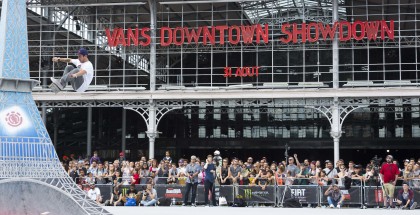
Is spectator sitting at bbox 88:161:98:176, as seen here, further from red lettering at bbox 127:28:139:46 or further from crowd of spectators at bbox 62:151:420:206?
red lettering at bbox 127:28:139:46

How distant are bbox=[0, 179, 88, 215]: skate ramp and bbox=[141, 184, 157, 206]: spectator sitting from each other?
9186 millimetres

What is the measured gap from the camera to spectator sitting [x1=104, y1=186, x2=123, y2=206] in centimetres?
2430

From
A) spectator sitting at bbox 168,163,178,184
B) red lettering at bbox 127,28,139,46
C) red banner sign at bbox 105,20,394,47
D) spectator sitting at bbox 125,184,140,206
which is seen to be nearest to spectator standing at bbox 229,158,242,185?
spectator sitting at bbox 168,163,178,184

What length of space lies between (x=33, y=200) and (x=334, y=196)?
36.2ft

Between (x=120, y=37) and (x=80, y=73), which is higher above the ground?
(x=120, y=37)

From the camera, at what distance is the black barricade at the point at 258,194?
23562 mm

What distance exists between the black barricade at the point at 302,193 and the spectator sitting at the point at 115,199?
5.15 meters

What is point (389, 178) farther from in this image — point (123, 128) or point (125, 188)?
point (123, 128)

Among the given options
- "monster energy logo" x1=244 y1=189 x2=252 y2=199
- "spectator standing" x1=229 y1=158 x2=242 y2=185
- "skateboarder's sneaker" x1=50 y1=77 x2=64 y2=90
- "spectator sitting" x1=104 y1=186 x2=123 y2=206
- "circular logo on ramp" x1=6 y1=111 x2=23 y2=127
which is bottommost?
"spectator sitting" x1=104 y1=186 x2=123 y2=206

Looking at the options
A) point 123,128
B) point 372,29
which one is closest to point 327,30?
point 372,29

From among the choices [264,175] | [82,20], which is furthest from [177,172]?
[82,20]

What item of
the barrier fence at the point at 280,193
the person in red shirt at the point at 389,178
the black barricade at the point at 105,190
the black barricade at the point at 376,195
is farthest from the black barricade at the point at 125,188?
the person in red shirt at the point at 389,178

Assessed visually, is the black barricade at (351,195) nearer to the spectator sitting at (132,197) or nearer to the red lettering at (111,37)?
the spectator sitting at (132,197)

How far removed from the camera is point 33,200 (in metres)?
14.5
